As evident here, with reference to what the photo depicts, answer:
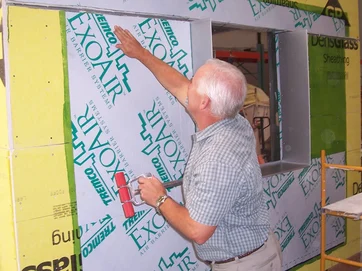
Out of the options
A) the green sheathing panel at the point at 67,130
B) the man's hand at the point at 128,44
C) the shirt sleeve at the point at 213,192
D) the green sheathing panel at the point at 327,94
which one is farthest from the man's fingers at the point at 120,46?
the green sheathing panel at the point at 327,94

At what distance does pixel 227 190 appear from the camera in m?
1.48

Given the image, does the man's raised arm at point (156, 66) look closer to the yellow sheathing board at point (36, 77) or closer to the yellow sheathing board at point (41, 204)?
the yellow sheathing board at point (36, 77)

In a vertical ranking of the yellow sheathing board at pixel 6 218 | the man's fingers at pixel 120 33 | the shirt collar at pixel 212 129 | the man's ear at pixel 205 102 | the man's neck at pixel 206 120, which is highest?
the man's fingers at pixel 120 33

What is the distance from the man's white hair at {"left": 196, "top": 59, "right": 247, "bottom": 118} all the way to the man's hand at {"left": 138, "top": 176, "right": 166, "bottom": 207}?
0.36 metres

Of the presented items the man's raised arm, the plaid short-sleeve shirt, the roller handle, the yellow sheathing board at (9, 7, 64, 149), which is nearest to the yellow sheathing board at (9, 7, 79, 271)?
the yellow sheathing board at (9, 7, 64, 149)

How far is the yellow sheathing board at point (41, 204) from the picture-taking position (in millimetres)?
1741

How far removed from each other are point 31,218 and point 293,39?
2.13m

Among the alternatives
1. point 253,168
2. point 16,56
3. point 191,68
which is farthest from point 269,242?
point 16,56

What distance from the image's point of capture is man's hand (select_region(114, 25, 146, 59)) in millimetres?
2035

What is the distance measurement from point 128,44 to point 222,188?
3.06ft

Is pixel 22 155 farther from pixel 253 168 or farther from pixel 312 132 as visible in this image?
pixel 312 132

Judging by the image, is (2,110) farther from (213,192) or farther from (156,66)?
(213,192)

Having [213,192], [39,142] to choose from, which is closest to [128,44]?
[39,142]

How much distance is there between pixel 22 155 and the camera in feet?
5.70
